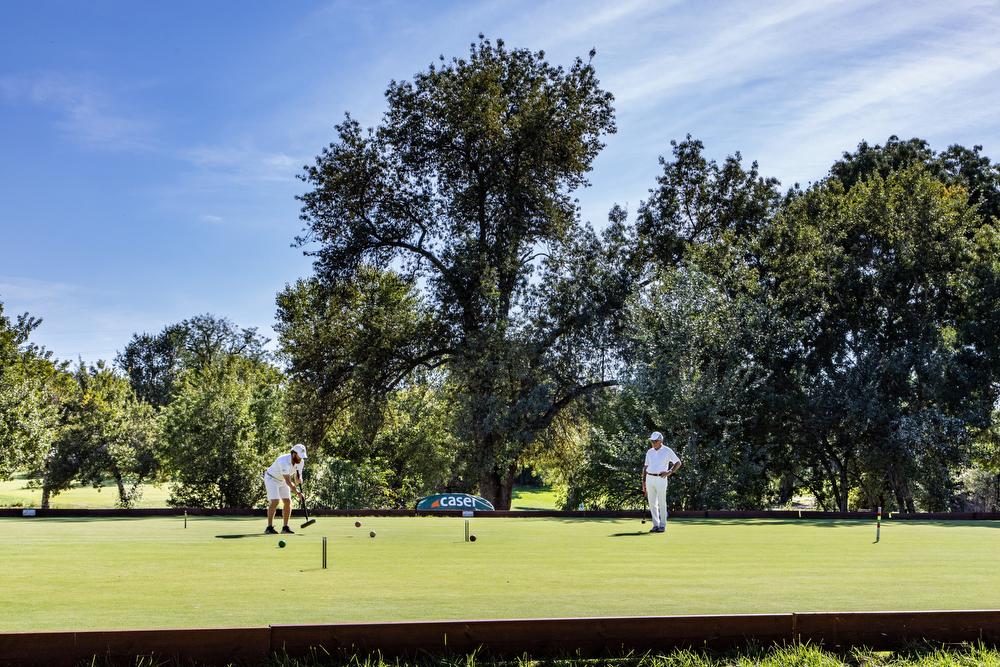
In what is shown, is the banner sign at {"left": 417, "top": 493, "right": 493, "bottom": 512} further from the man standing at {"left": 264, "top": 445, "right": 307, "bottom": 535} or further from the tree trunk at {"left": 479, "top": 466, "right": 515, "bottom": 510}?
the man standing at {"left": 264, "top": 445, "right": 307, "bottom": 535}

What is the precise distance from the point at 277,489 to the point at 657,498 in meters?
6.76

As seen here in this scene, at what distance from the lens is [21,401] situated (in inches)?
1503

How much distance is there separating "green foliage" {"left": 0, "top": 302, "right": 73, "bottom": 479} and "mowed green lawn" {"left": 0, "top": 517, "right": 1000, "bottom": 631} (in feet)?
77.0

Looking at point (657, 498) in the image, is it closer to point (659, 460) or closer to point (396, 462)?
point (659, 460)

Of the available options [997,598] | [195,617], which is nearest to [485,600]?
[195,617]

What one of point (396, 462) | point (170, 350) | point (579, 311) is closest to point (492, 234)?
point (579, 311)

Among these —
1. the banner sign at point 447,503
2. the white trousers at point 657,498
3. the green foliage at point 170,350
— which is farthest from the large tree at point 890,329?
the green foliage at point 170,350

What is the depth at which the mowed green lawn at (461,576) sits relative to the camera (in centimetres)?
709

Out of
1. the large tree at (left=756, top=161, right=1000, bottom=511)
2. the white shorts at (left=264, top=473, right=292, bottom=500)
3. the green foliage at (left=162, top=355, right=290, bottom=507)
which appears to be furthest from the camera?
the green foliage at (left=162, top=355, right=290, bottom=507)

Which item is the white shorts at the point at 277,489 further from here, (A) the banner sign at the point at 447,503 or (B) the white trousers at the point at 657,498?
(A) the banner sign at the point at 447,503

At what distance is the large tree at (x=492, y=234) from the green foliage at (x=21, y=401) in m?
13.3

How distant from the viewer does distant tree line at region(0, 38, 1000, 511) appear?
1314 inches

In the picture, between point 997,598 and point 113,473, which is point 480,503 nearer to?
point 997,598

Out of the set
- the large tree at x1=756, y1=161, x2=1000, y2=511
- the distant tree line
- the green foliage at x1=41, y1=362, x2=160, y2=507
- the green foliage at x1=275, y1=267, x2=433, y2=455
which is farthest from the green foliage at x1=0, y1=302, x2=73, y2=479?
the large tree at x1=756, y1=161, x2=1000, y2=511
